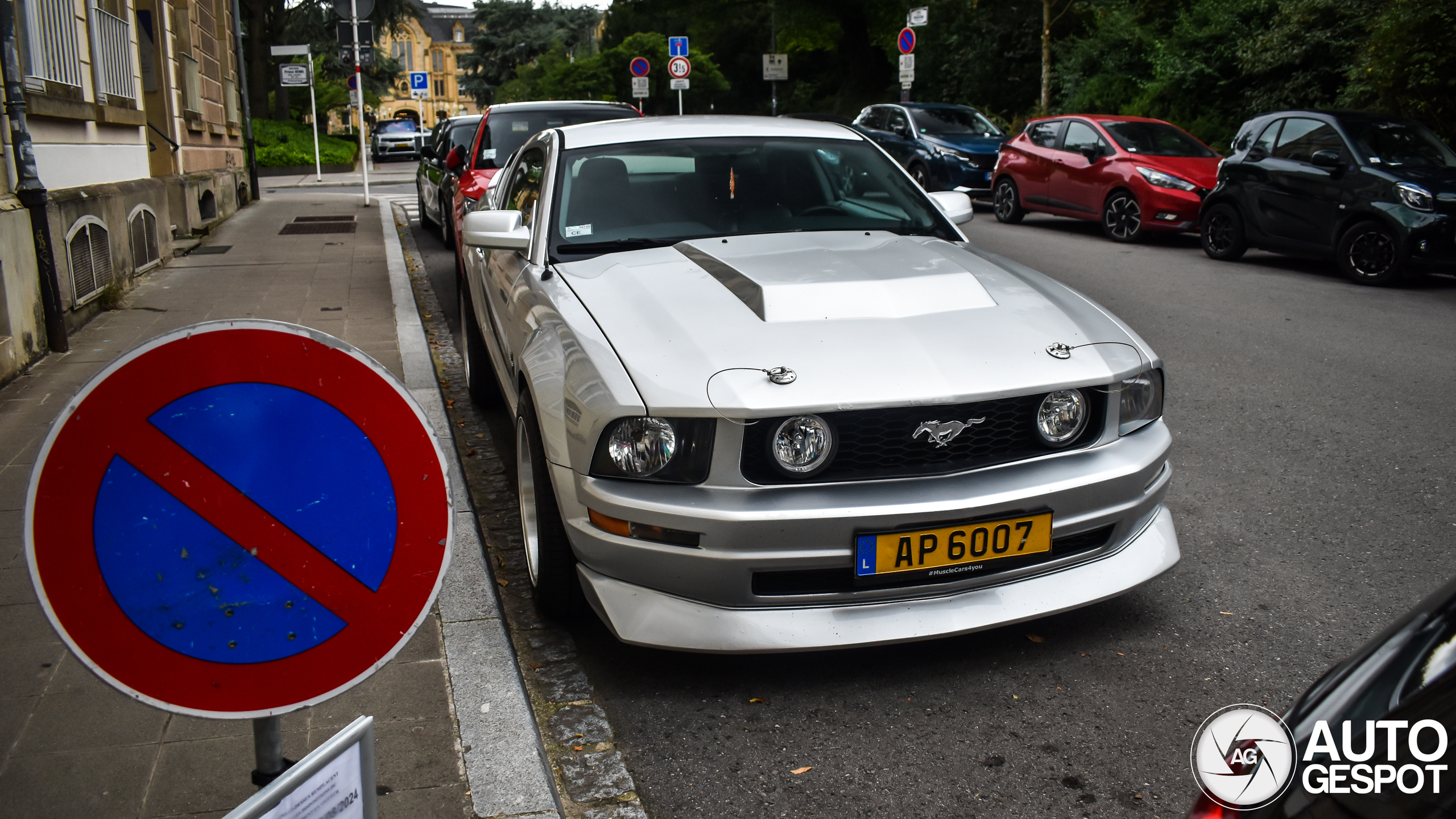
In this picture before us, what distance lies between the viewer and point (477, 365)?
20.5 ft

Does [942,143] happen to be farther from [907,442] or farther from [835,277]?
[907,442]

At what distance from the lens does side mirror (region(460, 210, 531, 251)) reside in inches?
172

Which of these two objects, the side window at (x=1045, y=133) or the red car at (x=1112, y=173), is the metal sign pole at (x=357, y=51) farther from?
the side window at (x=1045, y=133)

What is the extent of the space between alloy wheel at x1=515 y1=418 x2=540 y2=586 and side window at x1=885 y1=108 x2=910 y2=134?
1638 centimetres

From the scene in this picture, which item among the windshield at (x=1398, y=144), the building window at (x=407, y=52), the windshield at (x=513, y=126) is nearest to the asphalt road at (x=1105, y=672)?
the windshield at (x=1398, y=144)

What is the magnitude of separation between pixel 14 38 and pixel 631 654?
6.37 meters

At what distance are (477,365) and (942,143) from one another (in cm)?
1387

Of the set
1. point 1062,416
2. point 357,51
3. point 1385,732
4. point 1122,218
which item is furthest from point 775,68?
point 1385,732

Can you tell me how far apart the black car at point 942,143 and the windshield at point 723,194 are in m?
12.9

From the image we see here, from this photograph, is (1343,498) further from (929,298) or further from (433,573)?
(433,573)

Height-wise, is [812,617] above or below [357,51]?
below

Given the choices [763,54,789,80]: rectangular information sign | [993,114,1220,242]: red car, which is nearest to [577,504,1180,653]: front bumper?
[993,114,1220,242]: red car

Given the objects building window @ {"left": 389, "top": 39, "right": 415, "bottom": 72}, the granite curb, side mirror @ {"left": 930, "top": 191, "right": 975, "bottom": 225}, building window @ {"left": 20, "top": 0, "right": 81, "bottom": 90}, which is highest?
building window @ {"left": 389, "top": 39, "right": 415, "bottom": 72}

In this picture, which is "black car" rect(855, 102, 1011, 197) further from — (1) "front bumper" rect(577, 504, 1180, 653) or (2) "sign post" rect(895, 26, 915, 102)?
(1) "front bumper" rect(577, 504, 1180, 653)
